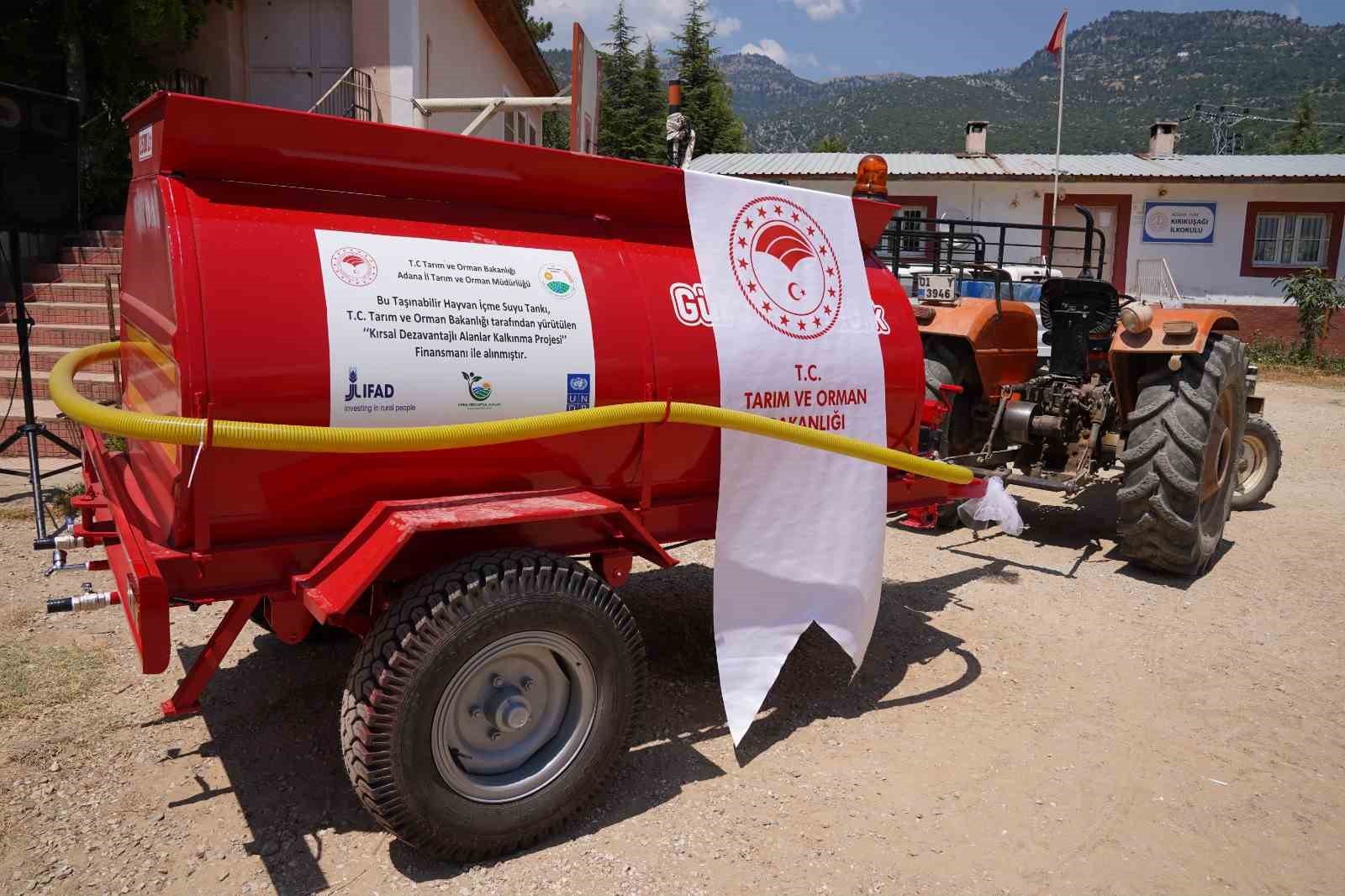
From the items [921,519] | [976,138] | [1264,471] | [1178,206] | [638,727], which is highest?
[976,138]

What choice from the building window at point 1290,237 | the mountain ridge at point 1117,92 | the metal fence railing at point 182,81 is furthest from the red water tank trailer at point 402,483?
the mountain ridge at point 1117,92

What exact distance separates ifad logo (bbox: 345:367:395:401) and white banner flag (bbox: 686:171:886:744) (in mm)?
1254

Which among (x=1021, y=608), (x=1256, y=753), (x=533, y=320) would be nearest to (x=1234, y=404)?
(x=1021, y=608)

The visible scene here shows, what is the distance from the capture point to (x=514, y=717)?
2.99 metres

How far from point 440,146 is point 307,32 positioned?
409 inches

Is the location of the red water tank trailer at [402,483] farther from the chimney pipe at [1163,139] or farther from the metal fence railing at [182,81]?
the chimney pipe at [1163,139]

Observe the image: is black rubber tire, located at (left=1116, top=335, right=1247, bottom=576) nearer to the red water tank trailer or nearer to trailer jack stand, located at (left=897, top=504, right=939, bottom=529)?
trailer jack stand, located at (left=897, top=504, right=939, bottom=529)

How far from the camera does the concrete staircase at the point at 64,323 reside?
8.09 m

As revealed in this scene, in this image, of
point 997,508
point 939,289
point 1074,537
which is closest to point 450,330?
point 997,508

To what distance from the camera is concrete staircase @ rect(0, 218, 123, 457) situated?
809 cm

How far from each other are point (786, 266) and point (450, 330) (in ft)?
5.02

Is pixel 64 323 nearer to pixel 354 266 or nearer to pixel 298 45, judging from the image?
pixel 298 45

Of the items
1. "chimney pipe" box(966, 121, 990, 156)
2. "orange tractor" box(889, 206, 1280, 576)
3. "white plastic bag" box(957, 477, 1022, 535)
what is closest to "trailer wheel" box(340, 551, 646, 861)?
"white plastic bag" box(957, 477, 1022, 535)

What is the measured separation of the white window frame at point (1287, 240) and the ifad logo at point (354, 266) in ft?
74.7
